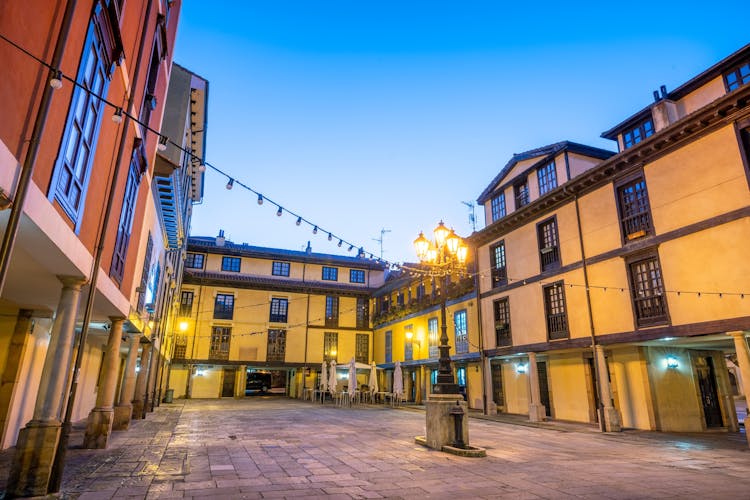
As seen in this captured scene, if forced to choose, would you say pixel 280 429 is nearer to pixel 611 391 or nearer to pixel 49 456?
pixel 49 456

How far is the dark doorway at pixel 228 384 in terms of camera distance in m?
35.2

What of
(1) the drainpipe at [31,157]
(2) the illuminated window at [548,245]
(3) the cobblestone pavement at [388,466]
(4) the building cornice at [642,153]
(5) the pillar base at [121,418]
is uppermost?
(4) the building cornice at [642,153]

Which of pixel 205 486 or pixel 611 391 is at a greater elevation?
pixel 611 391

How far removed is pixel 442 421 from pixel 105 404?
8043mm

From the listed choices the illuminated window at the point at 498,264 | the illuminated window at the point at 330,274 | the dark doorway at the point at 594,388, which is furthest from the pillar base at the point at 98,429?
the illuminated window at the point at 330,274

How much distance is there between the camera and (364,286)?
40.6 m

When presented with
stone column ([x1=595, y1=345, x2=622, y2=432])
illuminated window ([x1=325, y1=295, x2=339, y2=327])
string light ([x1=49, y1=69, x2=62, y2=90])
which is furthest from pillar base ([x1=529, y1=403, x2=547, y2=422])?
illuminated window ([x1=325, y1=295, x2=339, y2=327])

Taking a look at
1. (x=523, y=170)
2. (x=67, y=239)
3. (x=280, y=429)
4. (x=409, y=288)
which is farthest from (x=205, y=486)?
(x=409, y=288)

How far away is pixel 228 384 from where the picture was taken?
3556 centimetres

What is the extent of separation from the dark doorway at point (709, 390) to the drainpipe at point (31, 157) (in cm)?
2015

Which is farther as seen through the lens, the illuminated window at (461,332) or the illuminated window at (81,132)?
the illuminated window at (461,332)

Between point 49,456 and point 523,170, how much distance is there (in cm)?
2045

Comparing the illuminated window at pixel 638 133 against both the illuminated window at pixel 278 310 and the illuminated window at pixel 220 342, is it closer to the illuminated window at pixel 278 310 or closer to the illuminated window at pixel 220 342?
the illuminated window at pixel 278 310

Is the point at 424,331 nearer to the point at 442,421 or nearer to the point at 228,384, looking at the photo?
the point at 228,384
